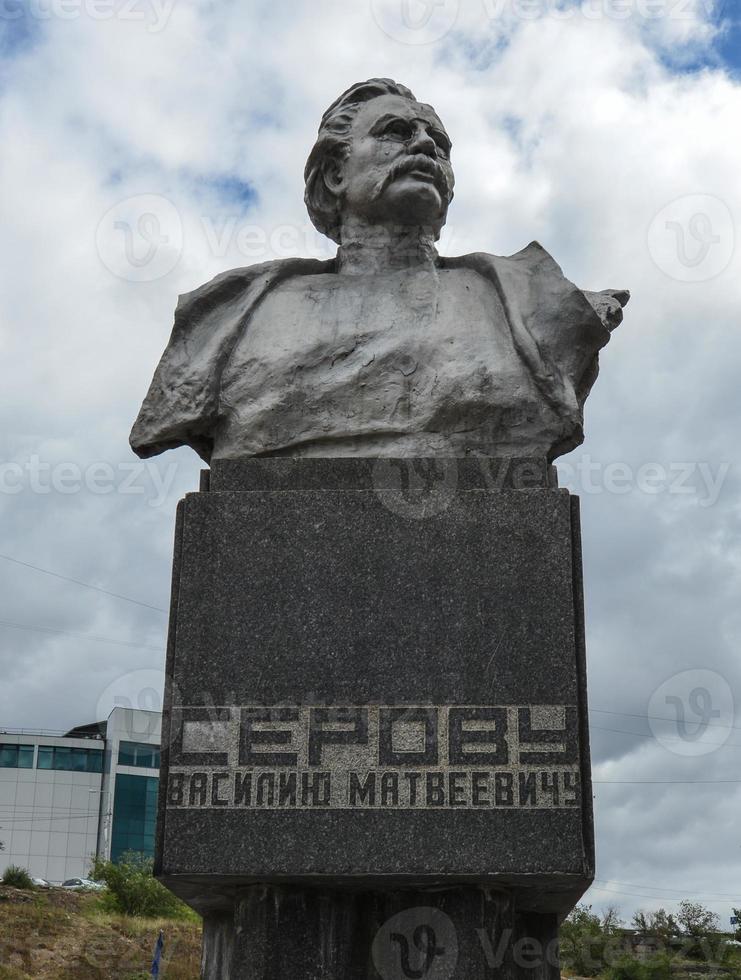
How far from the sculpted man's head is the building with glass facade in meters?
41.8

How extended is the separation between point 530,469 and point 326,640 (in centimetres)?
103

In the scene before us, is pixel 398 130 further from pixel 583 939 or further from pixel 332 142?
pixel 583 939

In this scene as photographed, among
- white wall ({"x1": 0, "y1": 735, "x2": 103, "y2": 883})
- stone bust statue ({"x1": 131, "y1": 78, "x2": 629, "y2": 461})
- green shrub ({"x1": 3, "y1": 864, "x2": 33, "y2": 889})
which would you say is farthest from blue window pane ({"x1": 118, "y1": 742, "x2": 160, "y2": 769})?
stone bust statue ({"x1": 131, "y1": 78, "x2": 629, "y2": 461})

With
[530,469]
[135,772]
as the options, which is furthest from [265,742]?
[135,772]

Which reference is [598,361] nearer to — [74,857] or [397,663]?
[397,663]

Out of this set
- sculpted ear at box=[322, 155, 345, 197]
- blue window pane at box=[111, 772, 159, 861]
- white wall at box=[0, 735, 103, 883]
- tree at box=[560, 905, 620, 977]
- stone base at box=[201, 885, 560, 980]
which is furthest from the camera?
white wall at box=[0, 735, 103, 883]

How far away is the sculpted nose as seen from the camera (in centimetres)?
515

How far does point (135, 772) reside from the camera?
4738cm

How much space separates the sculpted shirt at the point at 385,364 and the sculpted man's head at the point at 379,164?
0.29m

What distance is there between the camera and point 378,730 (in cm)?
393

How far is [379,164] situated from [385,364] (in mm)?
1025

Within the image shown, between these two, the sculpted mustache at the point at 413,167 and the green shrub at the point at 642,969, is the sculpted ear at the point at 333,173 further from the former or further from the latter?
the green shrub at the point at 642,969

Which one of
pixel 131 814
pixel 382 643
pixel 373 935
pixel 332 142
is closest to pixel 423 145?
pixel 332 142

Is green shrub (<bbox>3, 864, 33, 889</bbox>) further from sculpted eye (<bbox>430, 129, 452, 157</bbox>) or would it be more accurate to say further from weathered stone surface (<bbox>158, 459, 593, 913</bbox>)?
sculpted eye (<bbox>430, 129, 452, 157</bbox>)
